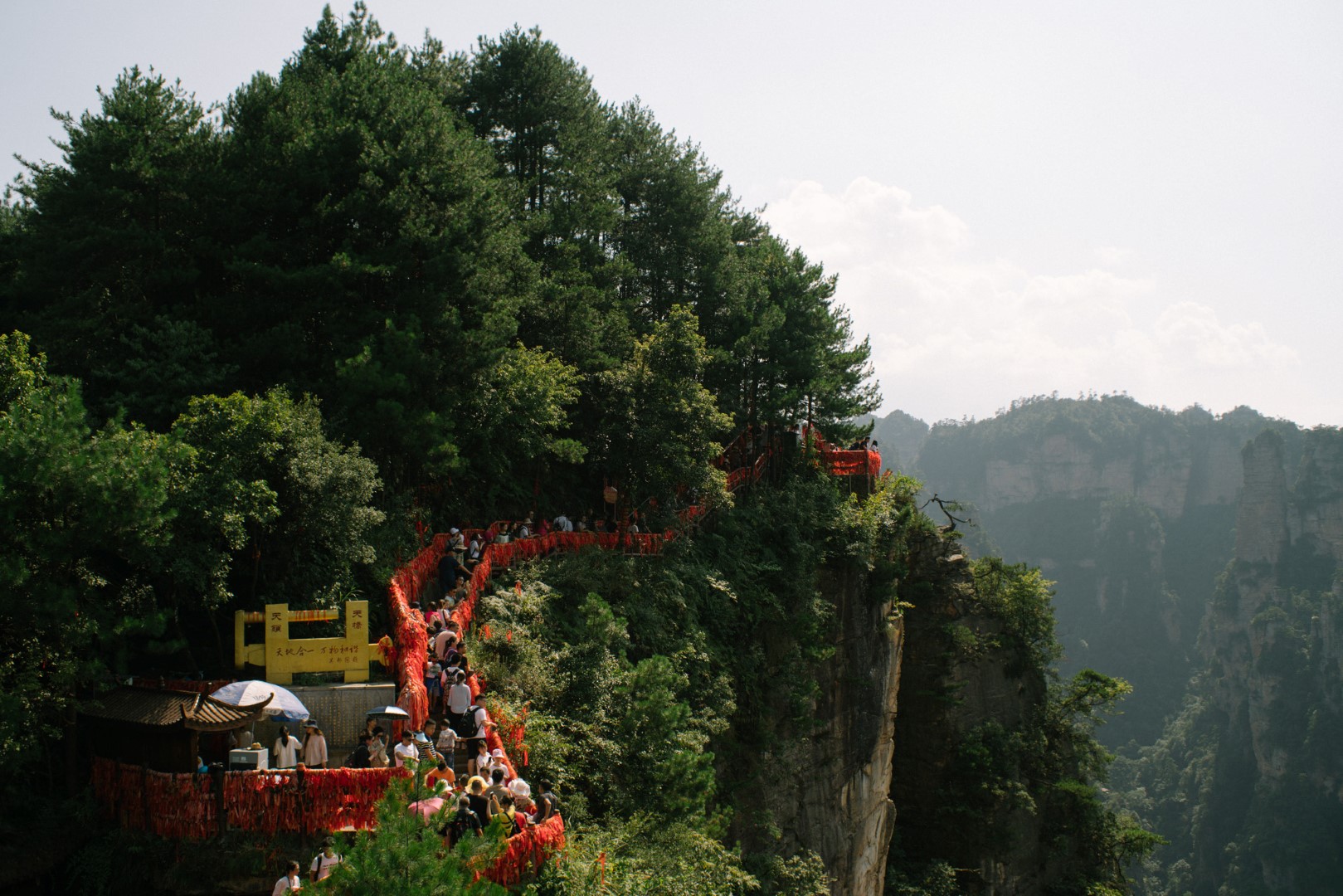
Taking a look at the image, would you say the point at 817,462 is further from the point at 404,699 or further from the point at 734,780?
the point at 404,699

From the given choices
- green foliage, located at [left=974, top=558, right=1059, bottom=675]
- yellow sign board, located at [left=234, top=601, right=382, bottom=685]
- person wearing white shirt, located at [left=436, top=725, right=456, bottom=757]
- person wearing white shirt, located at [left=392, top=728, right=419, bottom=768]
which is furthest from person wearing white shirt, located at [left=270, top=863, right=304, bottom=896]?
green foliage, located at [left=974, top=558, right=1059, bottom=675]

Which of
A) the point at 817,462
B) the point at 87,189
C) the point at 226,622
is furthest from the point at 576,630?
the point at 817,462

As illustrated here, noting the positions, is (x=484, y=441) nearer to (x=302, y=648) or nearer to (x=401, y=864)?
(x=302, y=648)

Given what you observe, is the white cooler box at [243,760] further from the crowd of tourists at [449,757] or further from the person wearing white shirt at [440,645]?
the person wearing white shirt at [440,645]

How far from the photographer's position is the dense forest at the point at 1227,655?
3836 inches

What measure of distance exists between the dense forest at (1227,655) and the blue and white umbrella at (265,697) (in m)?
56.5

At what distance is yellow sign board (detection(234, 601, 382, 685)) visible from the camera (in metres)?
15.5

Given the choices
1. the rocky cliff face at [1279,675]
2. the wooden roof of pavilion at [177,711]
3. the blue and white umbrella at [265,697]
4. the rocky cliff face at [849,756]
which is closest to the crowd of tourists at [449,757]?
the blue and white umbrella at [265,697]

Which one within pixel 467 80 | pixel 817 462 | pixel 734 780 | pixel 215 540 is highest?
pixel 467 80

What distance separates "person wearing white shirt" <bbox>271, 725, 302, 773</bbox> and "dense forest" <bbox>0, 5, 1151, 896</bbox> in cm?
144

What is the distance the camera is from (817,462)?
118 ft

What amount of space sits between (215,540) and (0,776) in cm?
416

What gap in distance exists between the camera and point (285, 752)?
12.9 m

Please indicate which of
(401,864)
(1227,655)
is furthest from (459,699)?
(1227,655)
